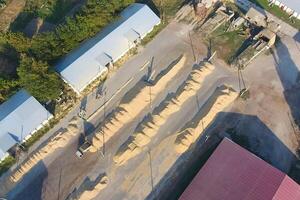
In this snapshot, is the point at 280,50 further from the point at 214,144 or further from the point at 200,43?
the point at 214,144

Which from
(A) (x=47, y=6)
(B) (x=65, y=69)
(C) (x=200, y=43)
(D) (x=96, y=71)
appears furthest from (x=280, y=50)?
(A) (x=47, y=6)

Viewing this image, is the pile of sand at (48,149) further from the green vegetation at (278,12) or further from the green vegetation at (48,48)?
the green vegetation at (278,12)

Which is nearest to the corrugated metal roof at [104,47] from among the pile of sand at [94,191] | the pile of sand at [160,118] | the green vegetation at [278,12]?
the pile of sand at [160,118]

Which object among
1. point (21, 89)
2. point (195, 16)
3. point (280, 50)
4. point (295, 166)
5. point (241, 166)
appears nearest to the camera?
point (241, 166)

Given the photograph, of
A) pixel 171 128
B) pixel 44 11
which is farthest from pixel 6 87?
pixel 171 128

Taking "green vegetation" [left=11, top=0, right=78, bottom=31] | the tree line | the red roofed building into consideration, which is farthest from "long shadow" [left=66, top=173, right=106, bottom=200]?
"green vegetation" [left=11, top=0, right=78, bottom=31]

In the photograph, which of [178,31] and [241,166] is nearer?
[241,166]

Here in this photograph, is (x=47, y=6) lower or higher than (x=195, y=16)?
lower
